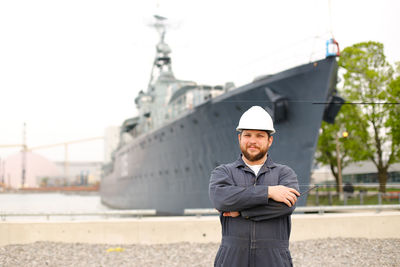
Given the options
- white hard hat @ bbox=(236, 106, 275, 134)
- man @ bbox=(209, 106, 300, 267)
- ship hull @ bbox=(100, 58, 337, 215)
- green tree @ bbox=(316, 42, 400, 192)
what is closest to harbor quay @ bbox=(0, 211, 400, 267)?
ship hull @ bbox=(100, 58, 337, 215)

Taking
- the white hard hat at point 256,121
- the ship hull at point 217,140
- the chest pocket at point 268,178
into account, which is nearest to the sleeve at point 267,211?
the chest pocket at point 268,178

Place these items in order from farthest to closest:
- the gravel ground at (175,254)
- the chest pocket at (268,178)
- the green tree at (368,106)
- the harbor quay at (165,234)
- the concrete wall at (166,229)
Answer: the green tree at (368,106) < the concrete wall at (166,229) < the harbor quay at (165,234) < the gravel ground at (175,254) < the chest pocket at (268,178)

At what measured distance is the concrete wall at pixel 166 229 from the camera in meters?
6.79

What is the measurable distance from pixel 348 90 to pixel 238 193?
20.2 metres

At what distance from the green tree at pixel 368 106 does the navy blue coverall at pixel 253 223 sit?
57.6 ft

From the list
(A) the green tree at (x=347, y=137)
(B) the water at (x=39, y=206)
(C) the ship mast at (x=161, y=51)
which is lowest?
(B) the water at (x=39, y=206)

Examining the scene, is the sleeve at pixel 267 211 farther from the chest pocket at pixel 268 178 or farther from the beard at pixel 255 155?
the beard at pixel 255 155

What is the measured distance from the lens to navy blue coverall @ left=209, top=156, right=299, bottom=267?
2041 mm

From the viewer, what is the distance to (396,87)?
17.7 m

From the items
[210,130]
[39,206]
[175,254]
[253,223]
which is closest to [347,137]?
[210,130]

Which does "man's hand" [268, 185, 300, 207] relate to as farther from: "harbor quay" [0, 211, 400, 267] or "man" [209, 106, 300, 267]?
"harbor quay" [0, 211, 400, 267]

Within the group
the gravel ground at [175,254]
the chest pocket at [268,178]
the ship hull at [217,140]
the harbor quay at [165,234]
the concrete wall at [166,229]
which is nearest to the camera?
the chest pocket at [268,178]

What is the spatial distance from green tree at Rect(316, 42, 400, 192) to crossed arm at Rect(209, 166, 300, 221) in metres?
17.6

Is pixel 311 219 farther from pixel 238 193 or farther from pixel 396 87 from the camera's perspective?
pixel 396 87
